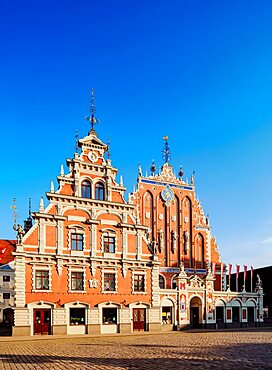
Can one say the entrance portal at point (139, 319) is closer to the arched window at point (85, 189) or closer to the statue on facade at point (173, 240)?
the statue on facade at point (173, 240)

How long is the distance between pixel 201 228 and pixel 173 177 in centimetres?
764

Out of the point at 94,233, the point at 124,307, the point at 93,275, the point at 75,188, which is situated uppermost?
the point at 75,188

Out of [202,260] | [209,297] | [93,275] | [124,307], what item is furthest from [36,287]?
[202,260]

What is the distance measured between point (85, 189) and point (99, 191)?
5.14 feet

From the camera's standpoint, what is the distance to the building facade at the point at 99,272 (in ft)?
126

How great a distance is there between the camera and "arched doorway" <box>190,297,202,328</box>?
4866cm

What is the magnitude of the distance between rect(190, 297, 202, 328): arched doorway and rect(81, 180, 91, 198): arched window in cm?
1739

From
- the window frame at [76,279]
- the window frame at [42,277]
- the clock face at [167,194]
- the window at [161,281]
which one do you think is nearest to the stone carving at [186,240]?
the clock face at [167,194]

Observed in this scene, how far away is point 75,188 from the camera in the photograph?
138 ft

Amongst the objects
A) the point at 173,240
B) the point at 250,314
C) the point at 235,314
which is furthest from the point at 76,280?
the point at 250,314

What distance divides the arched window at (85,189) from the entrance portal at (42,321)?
11399 mm

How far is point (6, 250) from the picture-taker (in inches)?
2594

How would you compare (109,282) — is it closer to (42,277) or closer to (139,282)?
(139,282)

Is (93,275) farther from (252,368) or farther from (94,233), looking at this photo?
(252,368)
